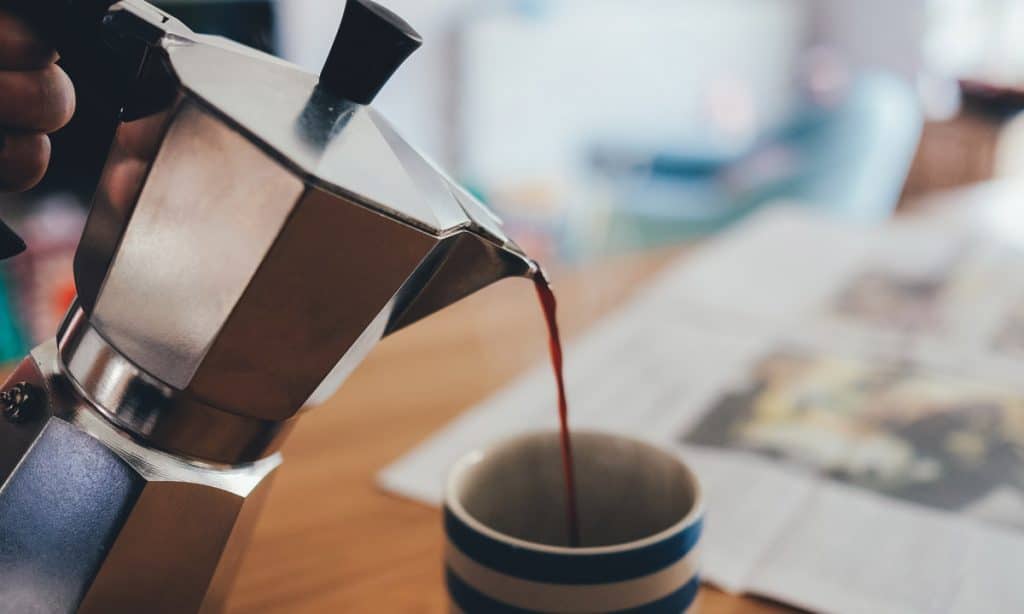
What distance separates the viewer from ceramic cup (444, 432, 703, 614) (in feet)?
1.04

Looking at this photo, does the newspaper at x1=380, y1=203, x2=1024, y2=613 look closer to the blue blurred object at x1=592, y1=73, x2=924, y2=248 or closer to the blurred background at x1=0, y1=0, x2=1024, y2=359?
the blurred background at x1=0, y1=0, x2=1024, y2=359

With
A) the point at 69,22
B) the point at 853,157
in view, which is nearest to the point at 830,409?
the point at 69,22

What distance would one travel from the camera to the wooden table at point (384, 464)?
17.0 inches

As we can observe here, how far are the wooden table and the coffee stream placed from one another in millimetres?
68

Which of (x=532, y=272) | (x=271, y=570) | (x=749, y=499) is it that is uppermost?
(x=532, y=272)

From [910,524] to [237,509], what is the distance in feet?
1.05

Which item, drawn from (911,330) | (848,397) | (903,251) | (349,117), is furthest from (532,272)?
(903,251)

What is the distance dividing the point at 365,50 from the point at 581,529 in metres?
0.24

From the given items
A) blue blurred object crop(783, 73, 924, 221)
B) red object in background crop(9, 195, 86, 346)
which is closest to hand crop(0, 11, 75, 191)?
red object in background crop(9, 195, 86, 346)

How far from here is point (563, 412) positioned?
37cm

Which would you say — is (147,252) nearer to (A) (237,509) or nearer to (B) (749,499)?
(A) (237,509)

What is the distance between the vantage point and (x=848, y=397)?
0.61 metres

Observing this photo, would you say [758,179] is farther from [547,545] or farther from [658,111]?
[547,545]

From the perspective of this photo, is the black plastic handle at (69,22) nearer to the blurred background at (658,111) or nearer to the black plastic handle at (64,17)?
the black plastic handle at (64,17)
